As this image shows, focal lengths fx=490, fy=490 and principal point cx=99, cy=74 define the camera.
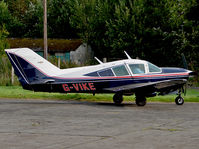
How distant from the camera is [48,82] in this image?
21.8m

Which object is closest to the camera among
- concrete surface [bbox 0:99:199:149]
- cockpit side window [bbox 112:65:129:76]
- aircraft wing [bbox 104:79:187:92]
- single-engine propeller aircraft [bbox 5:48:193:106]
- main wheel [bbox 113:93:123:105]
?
concrete surface [bbox 0:99:199:149]

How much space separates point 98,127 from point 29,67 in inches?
349

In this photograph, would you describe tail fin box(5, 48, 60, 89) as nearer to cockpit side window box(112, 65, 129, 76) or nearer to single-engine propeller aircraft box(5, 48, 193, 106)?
single-engine propeller aircraft box(5, 48, 193, 106)

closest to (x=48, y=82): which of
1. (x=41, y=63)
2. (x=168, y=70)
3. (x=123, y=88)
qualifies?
(x=41, y=63)

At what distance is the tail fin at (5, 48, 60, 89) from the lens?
72.7 ft

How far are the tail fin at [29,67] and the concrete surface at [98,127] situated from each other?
135cm

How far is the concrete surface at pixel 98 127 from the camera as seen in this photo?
1135 cm

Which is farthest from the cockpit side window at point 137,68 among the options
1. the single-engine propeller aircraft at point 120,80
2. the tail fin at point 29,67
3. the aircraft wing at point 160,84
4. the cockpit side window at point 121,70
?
the tail fin at point 29,67

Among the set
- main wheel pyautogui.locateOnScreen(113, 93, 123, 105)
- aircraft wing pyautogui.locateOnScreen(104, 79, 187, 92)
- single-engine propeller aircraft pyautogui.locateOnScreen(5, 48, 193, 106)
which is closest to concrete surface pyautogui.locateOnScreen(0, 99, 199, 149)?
single-engine propeller aircraft pyautogui.locateOnScreen(5, 48, 193, 106)

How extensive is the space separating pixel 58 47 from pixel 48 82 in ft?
144

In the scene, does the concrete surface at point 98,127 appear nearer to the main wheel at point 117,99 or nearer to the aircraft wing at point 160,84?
the aircraft wing at point 160,84

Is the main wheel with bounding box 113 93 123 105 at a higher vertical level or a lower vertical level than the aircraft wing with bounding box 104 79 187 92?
lower

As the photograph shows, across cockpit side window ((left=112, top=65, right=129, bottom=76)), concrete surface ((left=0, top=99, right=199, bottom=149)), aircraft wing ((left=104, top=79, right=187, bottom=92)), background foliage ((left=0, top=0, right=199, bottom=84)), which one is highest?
background foliage ((left=0, top=0, right=199, bottom=84))

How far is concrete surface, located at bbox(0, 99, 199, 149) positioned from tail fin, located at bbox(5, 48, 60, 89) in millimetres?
1349
